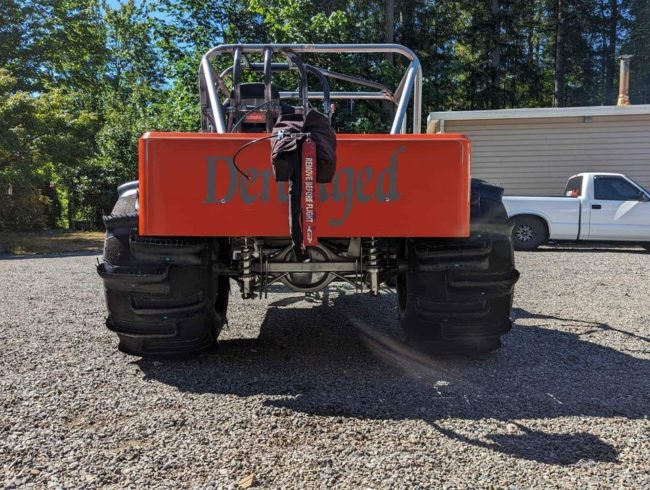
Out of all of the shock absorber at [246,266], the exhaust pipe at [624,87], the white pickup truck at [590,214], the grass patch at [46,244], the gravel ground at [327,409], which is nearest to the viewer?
the gravel ground at [327,409]

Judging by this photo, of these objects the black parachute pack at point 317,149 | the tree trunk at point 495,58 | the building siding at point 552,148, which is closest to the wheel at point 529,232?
the building siding at point 552,148

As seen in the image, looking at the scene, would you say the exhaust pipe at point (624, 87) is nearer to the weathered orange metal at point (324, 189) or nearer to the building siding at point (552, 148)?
the building siding at point (552, 148)

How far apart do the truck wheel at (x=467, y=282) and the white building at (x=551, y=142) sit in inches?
447

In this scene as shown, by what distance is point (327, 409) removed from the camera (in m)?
2.99

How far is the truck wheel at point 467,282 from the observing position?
10.9 ft

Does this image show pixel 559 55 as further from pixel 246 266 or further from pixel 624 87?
pixel 246 266

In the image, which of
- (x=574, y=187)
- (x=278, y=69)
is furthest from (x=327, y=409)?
(x=574, y=187)

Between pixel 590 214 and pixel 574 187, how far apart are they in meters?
0.89

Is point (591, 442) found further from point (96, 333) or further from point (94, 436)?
point (96, 333)

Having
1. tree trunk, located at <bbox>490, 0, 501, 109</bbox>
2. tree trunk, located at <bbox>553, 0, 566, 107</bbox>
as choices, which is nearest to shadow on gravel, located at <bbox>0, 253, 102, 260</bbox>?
tree trunk, located at <bbox>490, 0, 501, 109</bbox>

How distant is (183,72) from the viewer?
16094mm

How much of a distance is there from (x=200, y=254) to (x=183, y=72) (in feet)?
46.3

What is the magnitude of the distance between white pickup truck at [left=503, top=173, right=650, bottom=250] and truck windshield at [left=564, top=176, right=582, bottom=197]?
0.03 metres

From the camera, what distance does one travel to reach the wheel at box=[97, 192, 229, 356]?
128 inches
